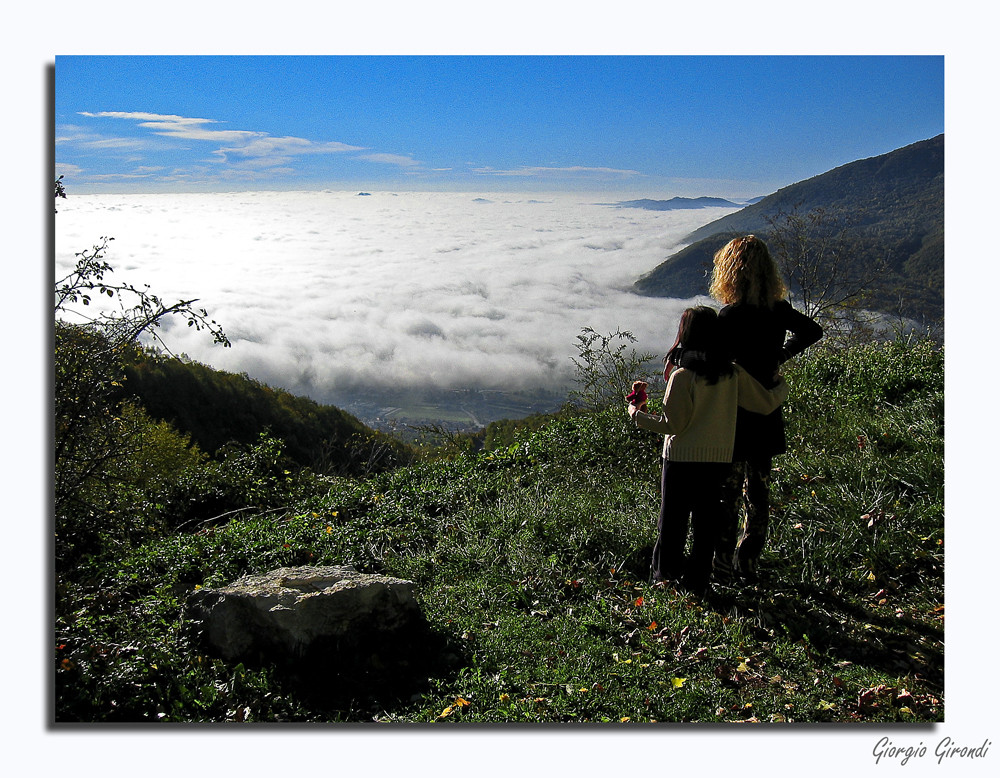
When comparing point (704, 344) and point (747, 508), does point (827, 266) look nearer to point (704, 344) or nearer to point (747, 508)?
point (747, 508)

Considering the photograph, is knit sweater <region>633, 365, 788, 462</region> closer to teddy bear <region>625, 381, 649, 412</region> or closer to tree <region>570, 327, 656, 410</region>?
teddy bear <region>625, 381, 649, 412</region>

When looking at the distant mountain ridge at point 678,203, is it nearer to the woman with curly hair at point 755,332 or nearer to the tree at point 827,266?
A: the tree at point 827,266

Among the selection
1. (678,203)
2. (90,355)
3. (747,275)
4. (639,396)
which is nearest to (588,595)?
(639,396)

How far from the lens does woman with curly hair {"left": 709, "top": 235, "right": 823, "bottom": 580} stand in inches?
116

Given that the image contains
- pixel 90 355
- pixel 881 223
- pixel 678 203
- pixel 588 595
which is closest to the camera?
pixel 90 355

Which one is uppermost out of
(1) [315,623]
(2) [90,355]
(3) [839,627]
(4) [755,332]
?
(4) [755,332]

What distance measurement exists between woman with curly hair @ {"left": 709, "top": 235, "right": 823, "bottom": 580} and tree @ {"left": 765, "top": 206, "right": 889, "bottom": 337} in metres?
4.10

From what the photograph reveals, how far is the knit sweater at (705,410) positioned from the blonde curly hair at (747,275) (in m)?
0.30

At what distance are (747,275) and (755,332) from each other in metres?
0.25

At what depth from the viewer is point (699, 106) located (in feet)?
12.5

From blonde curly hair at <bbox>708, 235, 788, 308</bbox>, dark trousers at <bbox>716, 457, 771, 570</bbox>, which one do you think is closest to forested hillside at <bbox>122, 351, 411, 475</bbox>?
dark trousers at <bbox>716, 457, 771, 570</bbox>

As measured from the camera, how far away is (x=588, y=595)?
3.56 meters

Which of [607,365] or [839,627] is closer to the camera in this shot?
[839,627]
